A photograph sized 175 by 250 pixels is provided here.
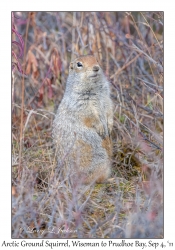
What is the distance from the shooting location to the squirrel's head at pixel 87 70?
4672 millimetres

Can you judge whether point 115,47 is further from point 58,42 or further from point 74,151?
point 74,151

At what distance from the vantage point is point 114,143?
17.4 ft

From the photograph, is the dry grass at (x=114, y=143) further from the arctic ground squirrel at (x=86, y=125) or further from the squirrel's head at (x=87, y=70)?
the squirrel's head at (x=87, y=70)

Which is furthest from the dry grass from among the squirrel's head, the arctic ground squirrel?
the squirrel's head

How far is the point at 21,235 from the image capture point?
11.6 feet

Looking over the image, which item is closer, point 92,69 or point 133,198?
point 133,198

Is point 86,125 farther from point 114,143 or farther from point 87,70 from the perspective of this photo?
point 114,143

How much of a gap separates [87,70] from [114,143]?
3.32ft

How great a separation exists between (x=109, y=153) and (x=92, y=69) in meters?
0.87

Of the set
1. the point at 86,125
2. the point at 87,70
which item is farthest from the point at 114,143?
the point at 87,70

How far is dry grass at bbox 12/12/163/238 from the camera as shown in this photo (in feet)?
11.7

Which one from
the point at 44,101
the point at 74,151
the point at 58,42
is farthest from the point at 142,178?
the point at 58,42

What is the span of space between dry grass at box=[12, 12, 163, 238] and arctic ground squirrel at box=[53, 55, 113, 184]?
19cm
